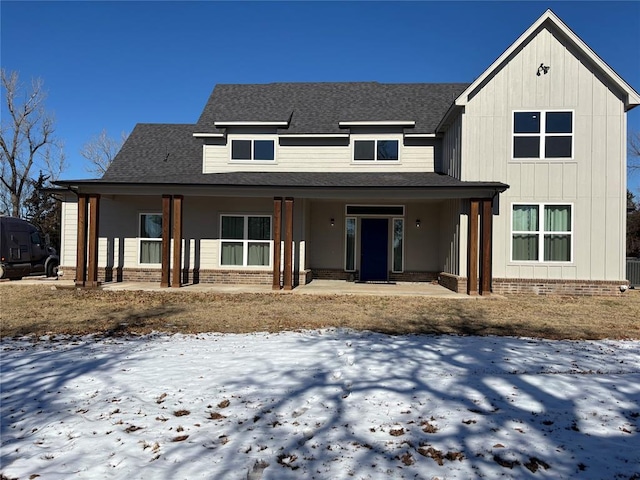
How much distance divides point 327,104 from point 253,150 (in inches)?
149

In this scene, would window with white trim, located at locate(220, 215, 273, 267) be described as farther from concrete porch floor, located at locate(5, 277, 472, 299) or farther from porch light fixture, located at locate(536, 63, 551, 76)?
porch light fixture, located at locate(536, 63, 551, 76)

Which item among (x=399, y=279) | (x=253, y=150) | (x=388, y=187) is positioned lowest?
(x=399, y=279)

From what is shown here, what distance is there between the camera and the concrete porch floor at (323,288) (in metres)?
12.5

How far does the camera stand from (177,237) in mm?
13234

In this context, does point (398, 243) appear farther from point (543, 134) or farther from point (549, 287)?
point (543, 134)

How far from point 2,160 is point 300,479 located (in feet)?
131

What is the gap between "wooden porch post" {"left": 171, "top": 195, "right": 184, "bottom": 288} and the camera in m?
13.2

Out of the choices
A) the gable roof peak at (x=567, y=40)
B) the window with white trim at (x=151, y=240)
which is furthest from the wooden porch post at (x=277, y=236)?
the gable roof peak at (x=567, y=40)

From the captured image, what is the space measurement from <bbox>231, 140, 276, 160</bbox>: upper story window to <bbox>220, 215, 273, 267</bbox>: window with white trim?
2468 mm

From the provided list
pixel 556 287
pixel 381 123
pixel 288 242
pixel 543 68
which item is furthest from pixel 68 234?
pixel 543 68

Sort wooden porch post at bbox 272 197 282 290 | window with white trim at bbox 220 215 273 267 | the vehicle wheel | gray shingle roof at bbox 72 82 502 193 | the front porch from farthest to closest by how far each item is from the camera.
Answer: the vehicle wheel
window with white trim at bbox 220 215 273 267
gray shingle roof at bbox 72 82 502 193
wooden porch post at bbox 272 197 282 290
the front porch

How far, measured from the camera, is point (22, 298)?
435 inches

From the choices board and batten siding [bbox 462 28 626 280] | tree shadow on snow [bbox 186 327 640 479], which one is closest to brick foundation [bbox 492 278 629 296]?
board and batten siding [bbox 462 28 626 280]

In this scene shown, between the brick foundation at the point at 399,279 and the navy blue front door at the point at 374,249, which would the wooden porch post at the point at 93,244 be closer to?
the brick foundation at the point at 399,279
